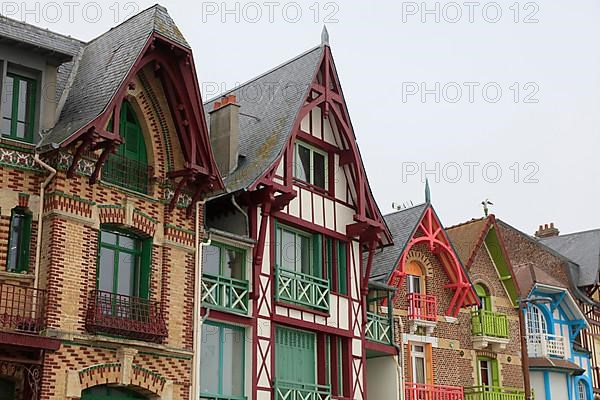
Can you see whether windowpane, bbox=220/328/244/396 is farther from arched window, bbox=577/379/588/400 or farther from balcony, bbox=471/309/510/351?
arched window, bbox=577/379/588/400

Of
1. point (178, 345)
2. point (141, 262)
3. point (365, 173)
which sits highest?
point (365, 173)

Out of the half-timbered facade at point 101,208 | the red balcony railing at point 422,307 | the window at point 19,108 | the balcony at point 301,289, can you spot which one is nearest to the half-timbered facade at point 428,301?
the red balcony railing at point 422,307

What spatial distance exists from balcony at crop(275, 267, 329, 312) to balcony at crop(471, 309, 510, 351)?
26.7 ft

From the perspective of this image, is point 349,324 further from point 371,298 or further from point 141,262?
point 141,262

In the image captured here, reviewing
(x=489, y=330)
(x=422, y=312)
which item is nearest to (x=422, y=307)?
(x=422, y=312)

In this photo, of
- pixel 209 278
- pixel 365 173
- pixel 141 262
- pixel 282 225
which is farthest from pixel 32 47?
pixel 365 173

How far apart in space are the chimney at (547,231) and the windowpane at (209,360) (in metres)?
32.0

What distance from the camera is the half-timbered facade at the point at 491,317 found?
30.8 metres

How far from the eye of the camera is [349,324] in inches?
995

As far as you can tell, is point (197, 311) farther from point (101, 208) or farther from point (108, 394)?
point (101, 208)

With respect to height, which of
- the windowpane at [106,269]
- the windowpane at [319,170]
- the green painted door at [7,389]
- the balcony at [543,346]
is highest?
the windowpane at [319,170]

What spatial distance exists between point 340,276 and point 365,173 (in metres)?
2.92

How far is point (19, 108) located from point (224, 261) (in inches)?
249

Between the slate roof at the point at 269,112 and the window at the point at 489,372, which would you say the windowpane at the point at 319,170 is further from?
the window at the point at 489,372
